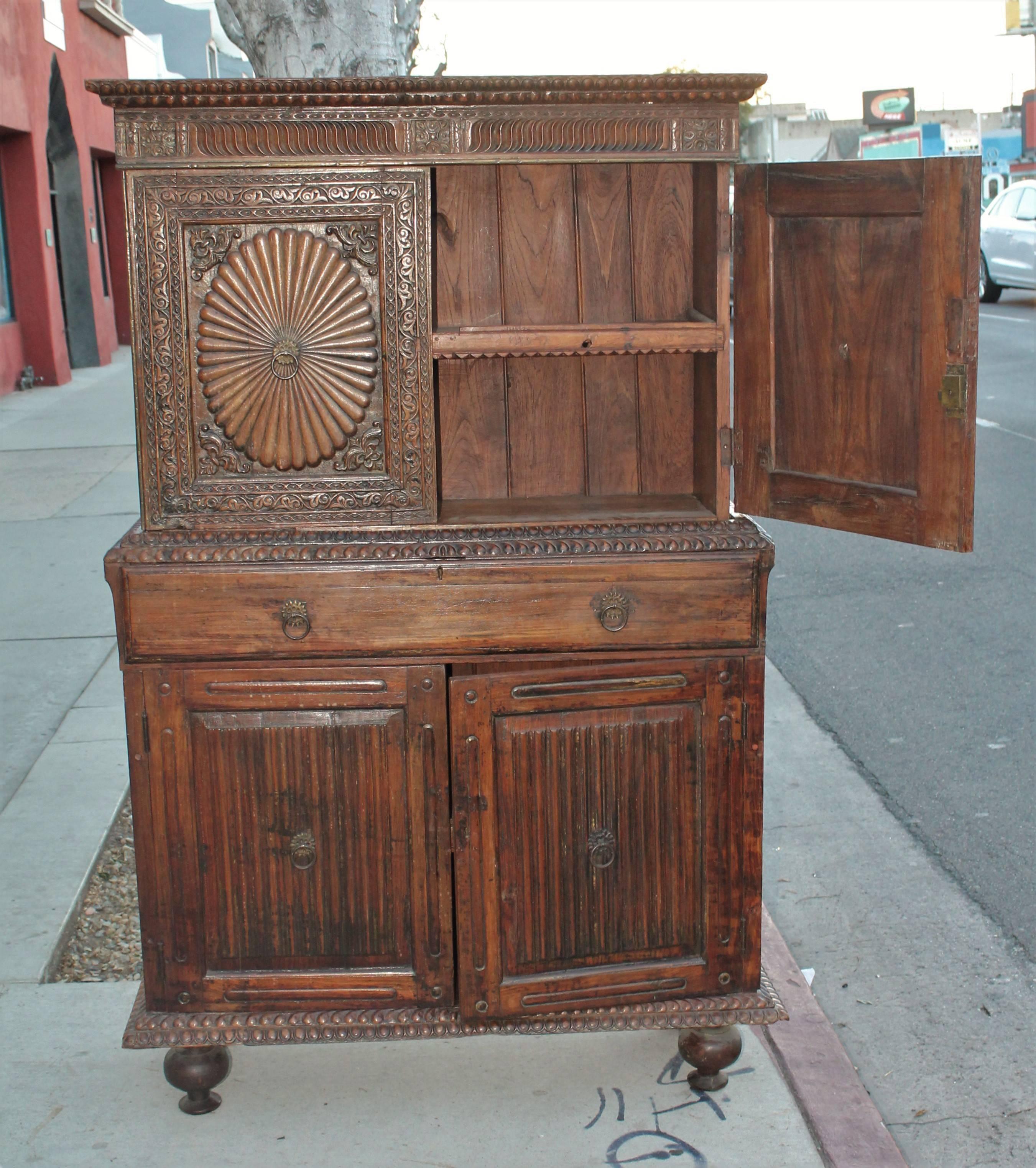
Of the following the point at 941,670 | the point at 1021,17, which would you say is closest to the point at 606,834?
the point at 941,670

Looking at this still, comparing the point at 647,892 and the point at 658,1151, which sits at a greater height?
the point at 647,892

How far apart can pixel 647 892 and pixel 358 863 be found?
614mm

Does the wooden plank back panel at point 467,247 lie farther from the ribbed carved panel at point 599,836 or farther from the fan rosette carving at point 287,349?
the ribbed carved panel at point 599,836

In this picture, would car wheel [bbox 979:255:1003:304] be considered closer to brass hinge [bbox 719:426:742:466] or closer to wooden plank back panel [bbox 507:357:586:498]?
wooden plank back panel [bbox 507:357:586:498]

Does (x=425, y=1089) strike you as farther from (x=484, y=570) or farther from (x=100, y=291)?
(x=100, y=291)

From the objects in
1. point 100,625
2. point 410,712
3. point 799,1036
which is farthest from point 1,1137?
point 100,625

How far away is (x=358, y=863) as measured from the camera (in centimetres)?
264

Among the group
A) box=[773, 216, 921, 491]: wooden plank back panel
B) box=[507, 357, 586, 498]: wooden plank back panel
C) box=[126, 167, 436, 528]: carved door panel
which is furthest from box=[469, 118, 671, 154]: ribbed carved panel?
box=[507, 357, 586, 498]: wooden plank back panel

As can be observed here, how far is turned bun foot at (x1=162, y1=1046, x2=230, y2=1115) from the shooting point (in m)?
2.67

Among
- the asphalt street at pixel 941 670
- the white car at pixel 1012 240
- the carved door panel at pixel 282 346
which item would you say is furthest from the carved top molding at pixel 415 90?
the white car at pixel 1012 240

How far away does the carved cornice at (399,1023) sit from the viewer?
8.60 feet

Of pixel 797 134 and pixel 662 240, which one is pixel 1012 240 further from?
pixel 797 134

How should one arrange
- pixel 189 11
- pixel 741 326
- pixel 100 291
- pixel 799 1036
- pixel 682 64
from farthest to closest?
1. pixel 682 64
2. pixel 189 11
3. pixel 100 291
4. pixel 799 1036
5. pixel 741 326

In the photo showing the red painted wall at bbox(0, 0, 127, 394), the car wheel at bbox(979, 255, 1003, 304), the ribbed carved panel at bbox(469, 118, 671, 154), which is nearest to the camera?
the ribbed carved panel at bbox(469, 118, 671, 154)
